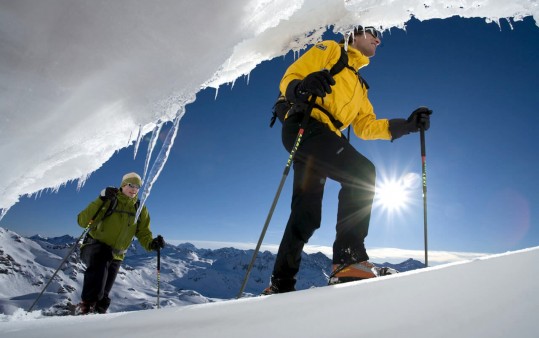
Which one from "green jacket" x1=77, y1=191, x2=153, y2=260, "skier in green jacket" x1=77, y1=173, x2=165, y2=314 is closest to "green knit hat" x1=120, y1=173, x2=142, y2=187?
"skier in green jacket" x1=77, y1=173, x2=165, y2=314

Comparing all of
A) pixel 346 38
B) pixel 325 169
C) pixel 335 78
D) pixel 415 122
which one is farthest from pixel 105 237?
pixel 415 122

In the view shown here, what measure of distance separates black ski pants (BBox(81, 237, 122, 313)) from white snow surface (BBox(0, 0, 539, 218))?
1.43 metres

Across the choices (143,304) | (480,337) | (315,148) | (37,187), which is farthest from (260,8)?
(143,304)

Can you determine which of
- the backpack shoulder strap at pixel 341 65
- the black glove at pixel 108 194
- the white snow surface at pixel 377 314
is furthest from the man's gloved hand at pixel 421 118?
the black glove at pixel 108 194

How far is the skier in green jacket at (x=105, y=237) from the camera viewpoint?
4395mm

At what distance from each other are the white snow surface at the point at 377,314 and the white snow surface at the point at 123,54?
177 centimetres

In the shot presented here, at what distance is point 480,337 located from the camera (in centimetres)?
69

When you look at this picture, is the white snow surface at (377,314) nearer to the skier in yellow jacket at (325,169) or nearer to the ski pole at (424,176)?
the skier in yellow jacket at (325,169)

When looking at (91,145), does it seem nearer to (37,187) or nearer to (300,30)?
(37,187)

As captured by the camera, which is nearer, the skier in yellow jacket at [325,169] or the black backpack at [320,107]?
the skier in yellow jacket at [325,169]

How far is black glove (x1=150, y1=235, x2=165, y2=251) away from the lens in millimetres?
5902

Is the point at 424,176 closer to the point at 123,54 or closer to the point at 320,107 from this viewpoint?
the point at 320,107

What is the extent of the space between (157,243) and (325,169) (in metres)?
4.43

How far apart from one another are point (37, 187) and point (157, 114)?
1732 millimetres
